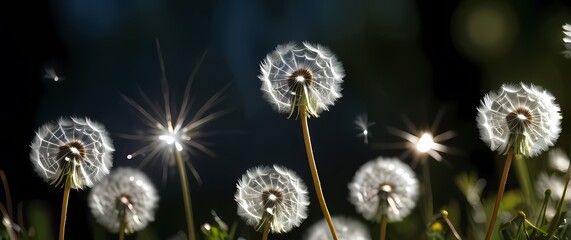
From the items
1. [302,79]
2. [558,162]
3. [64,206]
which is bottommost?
[64,206]

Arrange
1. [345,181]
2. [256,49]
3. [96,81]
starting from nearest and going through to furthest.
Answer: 1. [345,181]
2. [256,49]
3. [96,81]

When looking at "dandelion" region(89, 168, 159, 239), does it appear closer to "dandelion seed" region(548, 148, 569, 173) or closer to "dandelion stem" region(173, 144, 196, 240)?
"dandelion stem" region(173, 144, 196, 240)

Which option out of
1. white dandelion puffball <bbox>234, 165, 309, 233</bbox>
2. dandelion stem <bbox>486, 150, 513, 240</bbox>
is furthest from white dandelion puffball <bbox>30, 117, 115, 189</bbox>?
dandelion stem <bbox>486, 150, 513, 240</bbox>

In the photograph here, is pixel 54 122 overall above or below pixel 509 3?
below

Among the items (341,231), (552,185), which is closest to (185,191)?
(341,231)

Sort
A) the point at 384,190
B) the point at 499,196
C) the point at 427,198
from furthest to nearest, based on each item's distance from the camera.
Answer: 1. the point at 427,198
2. the point at 384,190
3. the point at 499,196

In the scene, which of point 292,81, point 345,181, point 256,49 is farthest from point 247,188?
point 256,49

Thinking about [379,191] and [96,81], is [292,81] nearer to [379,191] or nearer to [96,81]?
[379,191]

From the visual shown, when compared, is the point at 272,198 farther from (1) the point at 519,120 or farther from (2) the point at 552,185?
(2) the point at 552,185
